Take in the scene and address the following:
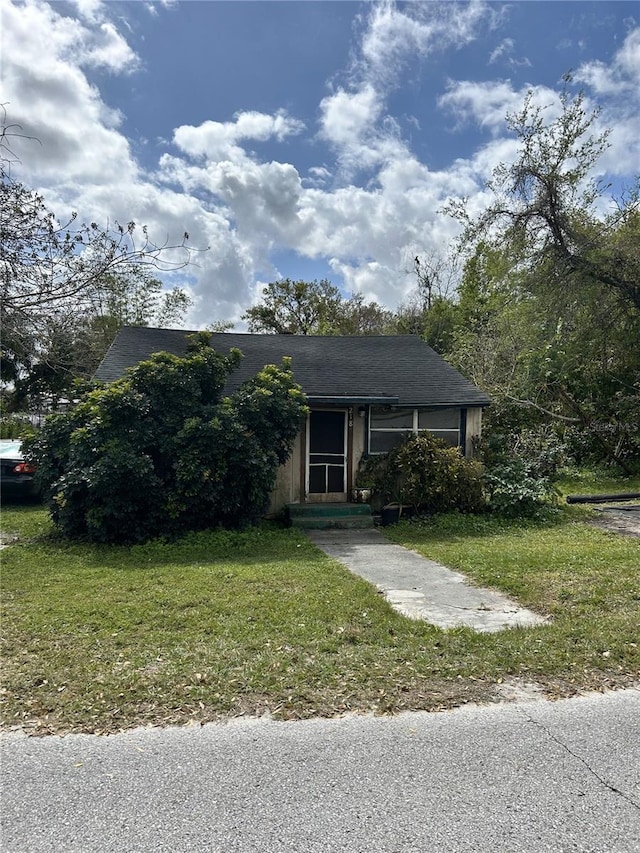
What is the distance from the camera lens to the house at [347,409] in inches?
424

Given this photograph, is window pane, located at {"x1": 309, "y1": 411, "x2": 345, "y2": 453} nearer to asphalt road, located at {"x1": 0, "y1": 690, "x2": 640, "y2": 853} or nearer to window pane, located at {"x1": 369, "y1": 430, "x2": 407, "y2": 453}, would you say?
window pane, located at {"x1": 369, "y1": 430, "x2": 407, "y2": 453}

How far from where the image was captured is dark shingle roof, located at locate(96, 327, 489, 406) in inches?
439

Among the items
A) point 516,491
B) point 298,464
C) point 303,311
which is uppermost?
point 303,311

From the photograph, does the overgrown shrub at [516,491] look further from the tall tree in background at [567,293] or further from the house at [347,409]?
the tall tree in background at [567,293]

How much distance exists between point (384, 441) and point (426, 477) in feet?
4.37

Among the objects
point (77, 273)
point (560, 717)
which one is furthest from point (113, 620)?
point (560, 717)

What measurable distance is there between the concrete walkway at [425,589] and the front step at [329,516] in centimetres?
93

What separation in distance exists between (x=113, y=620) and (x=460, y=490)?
288 inches

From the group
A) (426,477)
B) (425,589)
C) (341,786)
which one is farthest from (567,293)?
(341,786)

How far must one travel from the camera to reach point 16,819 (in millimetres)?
2387

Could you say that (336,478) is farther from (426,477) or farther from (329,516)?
(426,477)

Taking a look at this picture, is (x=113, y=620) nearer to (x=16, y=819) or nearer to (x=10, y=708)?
(x=10, y=708)

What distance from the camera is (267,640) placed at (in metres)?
4.35

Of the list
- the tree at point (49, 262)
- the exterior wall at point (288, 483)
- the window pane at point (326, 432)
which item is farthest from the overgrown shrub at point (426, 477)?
the tree at point (49, 262)
